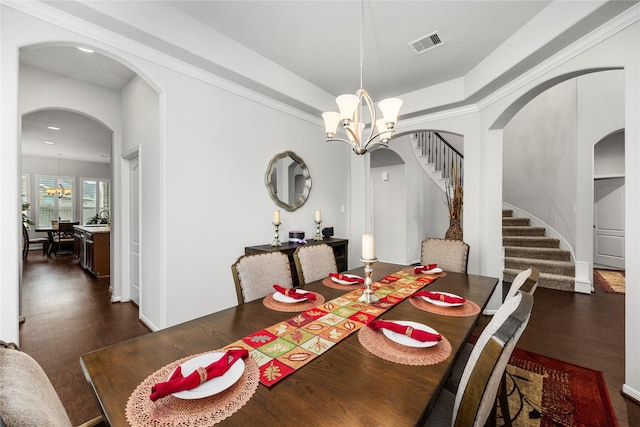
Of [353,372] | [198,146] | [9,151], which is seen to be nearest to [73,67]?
[198,146]

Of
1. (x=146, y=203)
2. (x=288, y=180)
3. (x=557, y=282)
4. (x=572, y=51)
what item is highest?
(x=572, y=51)

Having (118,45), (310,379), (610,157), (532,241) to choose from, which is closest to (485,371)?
(310,379)

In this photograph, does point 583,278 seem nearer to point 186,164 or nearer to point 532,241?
point 532,241

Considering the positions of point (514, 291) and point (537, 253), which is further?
point (537, 253)

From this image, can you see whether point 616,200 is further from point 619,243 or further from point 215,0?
point 215,0

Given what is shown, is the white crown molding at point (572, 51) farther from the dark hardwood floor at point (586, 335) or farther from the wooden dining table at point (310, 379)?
the dark hardwood floor at point (586, 335)

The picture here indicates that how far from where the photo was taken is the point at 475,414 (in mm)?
807

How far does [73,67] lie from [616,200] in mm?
9443

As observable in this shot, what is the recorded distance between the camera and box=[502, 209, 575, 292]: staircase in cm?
441

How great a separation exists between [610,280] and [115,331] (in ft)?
24.6

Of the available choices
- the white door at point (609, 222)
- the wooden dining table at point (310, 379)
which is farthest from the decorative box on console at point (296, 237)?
the white door at point (609, 222)

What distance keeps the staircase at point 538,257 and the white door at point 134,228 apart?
5.67 metres

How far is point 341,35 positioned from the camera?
101 inches

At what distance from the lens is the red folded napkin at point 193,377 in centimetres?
76
